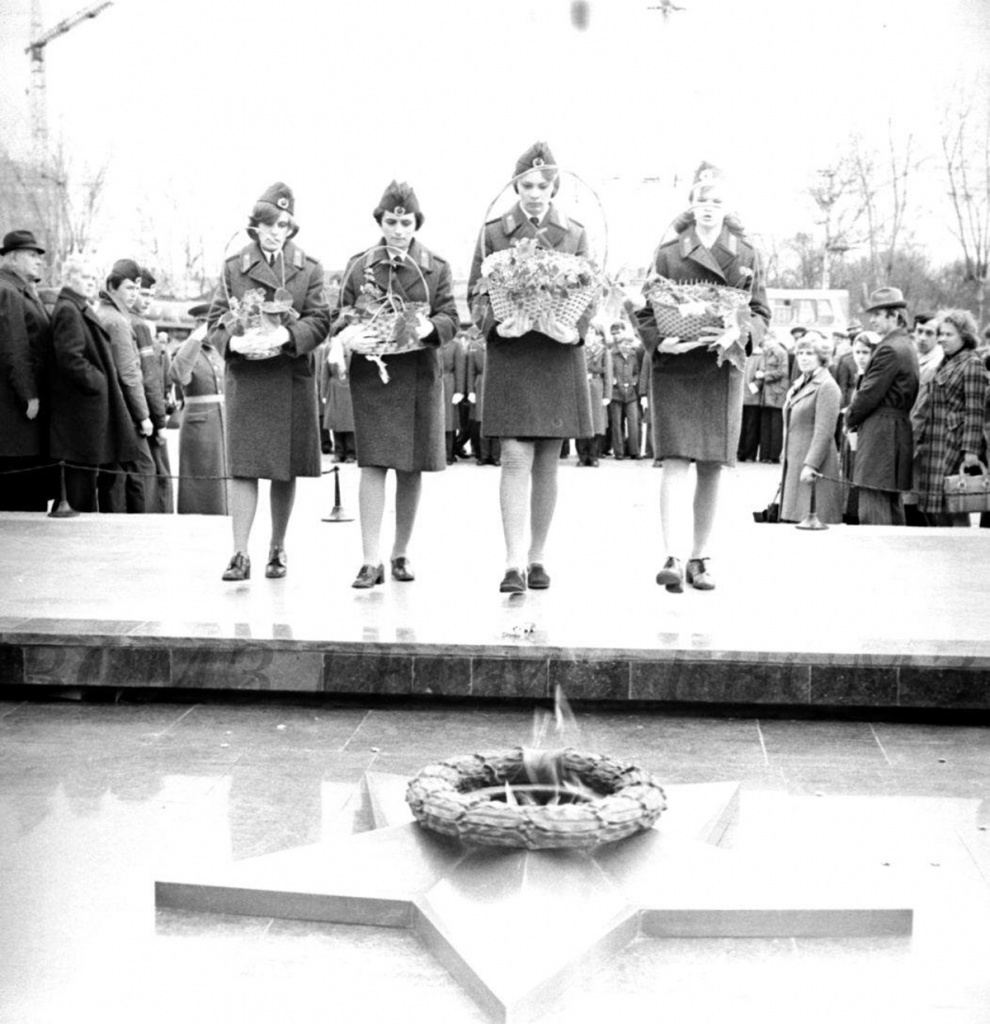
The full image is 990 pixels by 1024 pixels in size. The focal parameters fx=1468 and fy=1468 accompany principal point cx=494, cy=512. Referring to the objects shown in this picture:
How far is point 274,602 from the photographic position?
5.62 m

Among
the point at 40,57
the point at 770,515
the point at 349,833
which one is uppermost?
the point at 40,57

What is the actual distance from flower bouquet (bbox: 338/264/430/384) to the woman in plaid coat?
3.68 metres

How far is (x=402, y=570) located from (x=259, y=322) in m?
1.19

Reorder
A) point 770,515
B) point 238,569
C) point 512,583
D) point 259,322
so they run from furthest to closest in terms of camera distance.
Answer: point 770,515
point 238,569
point 259,322
point 512,583

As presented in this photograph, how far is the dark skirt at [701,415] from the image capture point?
591 cm

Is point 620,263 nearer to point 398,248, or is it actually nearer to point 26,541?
point 398,248

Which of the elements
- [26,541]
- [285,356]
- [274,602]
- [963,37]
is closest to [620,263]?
[285,356]

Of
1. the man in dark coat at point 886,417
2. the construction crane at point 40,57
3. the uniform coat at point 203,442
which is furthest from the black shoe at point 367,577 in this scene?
the construction crane at point 40,57

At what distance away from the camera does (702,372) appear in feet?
19.5

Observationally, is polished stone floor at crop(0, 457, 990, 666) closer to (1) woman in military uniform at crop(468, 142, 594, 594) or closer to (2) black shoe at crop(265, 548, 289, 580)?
(2) black shoe at crop(265, 548, 289, 580)

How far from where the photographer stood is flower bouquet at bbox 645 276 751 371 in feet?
18.9

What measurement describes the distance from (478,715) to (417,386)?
5.19 feet

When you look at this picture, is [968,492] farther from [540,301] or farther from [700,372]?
[540,301]

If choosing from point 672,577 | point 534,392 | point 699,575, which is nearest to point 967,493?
point 699,575
